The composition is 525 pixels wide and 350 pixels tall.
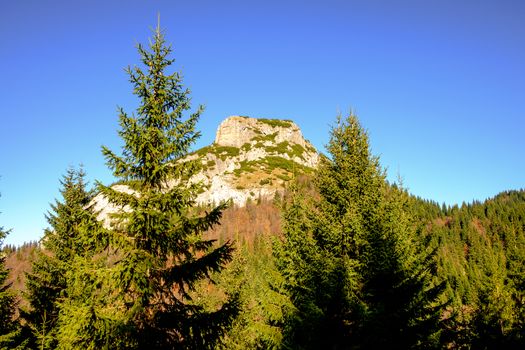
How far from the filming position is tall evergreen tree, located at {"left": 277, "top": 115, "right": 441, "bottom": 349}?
11117 millimetres

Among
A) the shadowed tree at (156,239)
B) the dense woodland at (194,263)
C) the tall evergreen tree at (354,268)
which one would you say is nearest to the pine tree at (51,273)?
the dense woodland at (194,263)

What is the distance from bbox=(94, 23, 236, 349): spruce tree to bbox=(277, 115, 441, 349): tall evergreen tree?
4.40 m

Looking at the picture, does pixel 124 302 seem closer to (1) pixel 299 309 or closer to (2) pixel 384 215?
(1) pixel 299 309

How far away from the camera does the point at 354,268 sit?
1278 cm

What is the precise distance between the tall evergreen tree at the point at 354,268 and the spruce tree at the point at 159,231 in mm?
4401

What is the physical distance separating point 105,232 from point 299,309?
29.0 feet

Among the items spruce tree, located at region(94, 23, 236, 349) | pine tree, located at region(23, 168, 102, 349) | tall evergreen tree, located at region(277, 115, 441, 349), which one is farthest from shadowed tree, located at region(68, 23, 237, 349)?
pine tree, located at region(23, 168, 102, 349)

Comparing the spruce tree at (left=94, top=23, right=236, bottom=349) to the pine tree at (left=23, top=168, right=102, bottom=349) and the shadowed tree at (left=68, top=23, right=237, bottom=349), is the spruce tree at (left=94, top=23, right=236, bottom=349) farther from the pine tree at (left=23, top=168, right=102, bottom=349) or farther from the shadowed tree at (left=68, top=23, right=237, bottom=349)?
the pine tree at (left=23, top=168, right=102, bottom=349)

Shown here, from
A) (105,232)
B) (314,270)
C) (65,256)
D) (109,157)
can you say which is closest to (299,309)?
(314,270)

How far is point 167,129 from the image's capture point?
33.9 ft

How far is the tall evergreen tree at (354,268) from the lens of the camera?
1112 cm

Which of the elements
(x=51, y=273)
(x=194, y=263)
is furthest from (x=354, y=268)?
(x=51, y=273)

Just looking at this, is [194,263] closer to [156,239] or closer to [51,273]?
[156,239]

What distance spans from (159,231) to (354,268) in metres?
7.92
